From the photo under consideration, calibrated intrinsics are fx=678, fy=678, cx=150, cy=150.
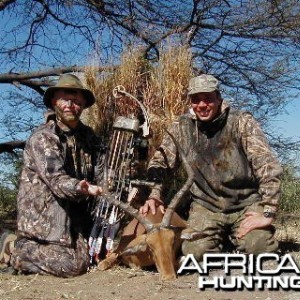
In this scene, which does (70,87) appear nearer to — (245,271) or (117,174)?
(117,174)

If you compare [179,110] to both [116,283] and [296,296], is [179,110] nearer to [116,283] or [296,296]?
[116,283]

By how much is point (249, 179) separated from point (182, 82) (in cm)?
126

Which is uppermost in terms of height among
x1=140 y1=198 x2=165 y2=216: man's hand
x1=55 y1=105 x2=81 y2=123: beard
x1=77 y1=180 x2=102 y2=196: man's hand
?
x1=55 y1=105 x2=81 y2=123: beard

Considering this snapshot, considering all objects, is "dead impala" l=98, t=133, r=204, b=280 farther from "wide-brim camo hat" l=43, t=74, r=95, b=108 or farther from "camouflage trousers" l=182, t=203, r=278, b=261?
"wide-brim camo hat" l=43, t=74, r=95, b=108

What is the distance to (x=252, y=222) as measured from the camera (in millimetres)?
5664

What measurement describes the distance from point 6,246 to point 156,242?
5.44ft

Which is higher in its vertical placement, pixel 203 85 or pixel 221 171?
pixel 203 85

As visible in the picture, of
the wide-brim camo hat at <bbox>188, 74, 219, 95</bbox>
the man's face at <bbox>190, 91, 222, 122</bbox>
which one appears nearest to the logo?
the man's face at <bbox>190, 91, 222, 122</bbox>

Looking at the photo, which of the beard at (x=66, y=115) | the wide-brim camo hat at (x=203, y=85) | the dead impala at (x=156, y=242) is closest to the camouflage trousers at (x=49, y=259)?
the dead impala at (x=156, y=242)

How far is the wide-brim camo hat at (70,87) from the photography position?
5914mm

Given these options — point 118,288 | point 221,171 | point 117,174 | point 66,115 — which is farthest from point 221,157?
point 118,288

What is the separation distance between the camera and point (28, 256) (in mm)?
5594

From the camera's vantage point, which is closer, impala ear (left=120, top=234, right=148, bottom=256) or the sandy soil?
the sandy soil

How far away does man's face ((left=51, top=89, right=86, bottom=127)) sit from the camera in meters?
5.82
